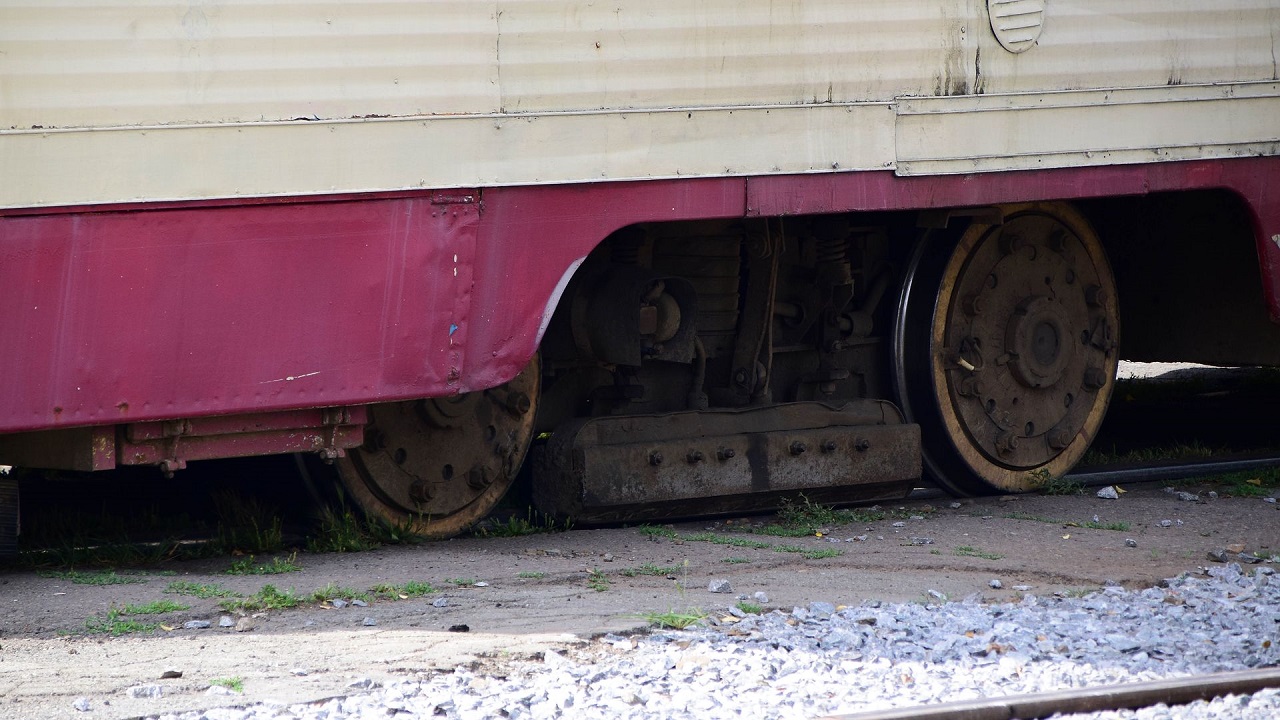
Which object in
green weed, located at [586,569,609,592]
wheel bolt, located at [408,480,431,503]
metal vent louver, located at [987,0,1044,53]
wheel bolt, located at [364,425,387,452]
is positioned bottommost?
green weed, located at [586,569,609,592]

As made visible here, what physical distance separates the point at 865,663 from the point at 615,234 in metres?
2.55

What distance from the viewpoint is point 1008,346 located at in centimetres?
687

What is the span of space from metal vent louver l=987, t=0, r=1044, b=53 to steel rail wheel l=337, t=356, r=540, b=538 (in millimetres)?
2203

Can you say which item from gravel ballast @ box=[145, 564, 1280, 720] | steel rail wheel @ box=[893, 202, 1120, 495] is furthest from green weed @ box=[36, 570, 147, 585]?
steel rail wheel @ box=[893, 202, 1120, 495]

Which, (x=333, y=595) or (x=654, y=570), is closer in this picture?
(x=333, y=595)

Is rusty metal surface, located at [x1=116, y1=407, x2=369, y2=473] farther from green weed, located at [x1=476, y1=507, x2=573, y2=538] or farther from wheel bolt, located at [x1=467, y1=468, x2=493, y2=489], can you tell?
green weed, located at [x1=476, y1=507, x2=573, y2=538]

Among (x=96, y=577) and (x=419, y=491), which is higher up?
(x=419, y=491)

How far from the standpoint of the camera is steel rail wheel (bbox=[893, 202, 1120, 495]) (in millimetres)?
6754

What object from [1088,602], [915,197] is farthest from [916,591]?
[915,197]

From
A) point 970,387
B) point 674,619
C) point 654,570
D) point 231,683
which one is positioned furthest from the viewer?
point 970,387

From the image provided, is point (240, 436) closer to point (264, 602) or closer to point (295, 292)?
point (295, 292)

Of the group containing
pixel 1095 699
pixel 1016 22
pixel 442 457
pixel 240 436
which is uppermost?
pixel 1016 22

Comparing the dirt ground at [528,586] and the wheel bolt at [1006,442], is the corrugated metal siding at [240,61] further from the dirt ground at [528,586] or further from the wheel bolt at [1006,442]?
the wheel bolt at [1006,442]

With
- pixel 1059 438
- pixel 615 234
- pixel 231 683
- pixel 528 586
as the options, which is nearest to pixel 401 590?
pixel 528 586
